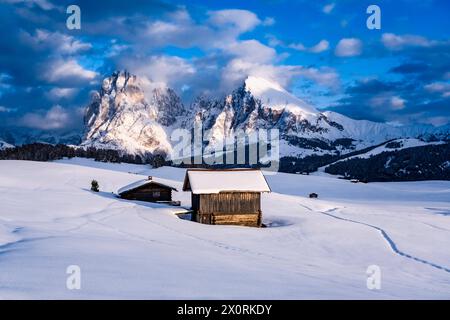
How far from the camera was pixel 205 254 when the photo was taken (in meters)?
21.0

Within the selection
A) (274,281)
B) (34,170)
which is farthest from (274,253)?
(34,170)

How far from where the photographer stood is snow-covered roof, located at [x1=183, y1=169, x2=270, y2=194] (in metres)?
42.2

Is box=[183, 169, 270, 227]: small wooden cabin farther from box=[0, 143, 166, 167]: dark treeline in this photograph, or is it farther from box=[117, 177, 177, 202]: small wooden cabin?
box=[0, 143, 166, 167]: dark treeline

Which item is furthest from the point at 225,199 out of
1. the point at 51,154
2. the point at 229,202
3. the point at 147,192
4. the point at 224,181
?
the point at 51,154

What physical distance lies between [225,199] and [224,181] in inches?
73.9

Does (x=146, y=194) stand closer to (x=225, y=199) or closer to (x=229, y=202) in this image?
(x=225, y=199)

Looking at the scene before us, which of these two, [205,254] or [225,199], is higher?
[225,199]

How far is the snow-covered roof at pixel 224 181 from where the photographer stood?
42.2 m

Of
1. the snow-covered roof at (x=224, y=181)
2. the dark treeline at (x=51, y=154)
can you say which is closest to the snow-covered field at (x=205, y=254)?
the snow-covered roof at (x=224, y=181)

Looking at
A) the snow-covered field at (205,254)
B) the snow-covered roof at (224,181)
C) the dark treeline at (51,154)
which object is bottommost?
the snow-covered field at (205,254)

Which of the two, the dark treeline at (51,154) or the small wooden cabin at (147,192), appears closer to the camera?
the small wooden cabin at (147,192)

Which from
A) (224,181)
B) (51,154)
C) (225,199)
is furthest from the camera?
(51,154)

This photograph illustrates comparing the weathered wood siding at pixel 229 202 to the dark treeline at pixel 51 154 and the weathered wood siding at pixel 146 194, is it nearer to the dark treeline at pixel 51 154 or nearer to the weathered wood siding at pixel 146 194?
the weathered wood siding at pixel 146 194

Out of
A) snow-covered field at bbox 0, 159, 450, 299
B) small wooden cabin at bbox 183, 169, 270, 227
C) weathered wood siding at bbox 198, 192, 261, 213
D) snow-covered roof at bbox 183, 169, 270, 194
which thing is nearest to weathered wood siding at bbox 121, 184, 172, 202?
snow-covered field at bbox 0, 159, 450, 299
